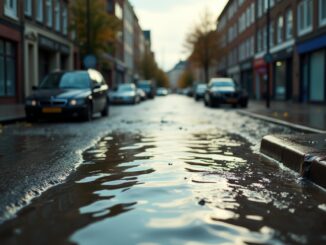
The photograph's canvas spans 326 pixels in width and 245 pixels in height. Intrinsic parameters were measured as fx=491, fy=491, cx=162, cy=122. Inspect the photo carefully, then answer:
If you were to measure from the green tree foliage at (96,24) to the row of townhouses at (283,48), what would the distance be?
9.70 m

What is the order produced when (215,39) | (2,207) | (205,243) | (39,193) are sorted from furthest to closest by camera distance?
(215,39)
(39,193)
(2,207)
(205,243)

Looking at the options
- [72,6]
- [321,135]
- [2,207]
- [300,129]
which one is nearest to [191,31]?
[72,6]

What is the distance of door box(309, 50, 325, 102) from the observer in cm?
2726

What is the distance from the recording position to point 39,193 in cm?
451

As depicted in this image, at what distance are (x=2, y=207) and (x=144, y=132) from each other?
7.34m

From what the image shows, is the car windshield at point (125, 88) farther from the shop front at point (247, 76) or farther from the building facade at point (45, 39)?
the shop front at point (247, 76)

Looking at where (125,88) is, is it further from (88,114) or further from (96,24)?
(88,114)

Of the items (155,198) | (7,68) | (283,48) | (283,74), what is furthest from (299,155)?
(283,74)

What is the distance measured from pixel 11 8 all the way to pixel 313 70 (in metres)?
17.2

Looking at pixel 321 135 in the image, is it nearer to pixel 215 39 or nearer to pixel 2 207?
pixel 2 207

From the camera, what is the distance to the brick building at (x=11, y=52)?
23.1 metres

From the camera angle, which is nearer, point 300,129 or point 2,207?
point 2,207

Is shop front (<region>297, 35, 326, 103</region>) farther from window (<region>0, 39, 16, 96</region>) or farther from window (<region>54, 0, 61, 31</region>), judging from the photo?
window (<region>0, 39, 16, 96</region>)

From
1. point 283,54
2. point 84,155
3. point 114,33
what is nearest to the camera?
point 84,155
